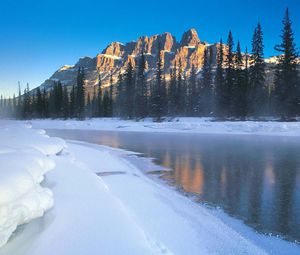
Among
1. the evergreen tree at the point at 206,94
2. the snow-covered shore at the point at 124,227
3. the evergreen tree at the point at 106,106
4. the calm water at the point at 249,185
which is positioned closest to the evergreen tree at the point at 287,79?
the evergreen tree at the point at 206,94

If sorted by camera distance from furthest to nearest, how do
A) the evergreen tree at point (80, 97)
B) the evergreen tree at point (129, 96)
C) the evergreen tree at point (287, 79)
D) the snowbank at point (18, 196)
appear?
1. the evergreen tree at point (80, 97)
2. the evergreen tree at point (129, 96)
3. the evergreen tree at point (287, 79)
4. the snowbank at point (18, 196)

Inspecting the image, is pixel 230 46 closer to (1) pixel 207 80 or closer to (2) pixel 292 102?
(1) pixel 207 80

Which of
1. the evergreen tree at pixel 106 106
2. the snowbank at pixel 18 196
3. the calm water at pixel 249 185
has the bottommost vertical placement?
the calm water at pixel 249 185

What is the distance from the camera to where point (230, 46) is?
164ft

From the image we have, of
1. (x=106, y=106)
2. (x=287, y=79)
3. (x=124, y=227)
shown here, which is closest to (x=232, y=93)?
(x=287, y=79)

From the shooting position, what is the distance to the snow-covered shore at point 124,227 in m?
4.09

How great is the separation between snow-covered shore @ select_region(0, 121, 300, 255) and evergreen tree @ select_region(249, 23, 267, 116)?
37.2 meters

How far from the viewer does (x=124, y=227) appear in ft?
15.9

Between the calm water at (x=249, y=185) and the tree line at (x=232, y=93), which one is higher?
the tree line at (x=232, y=93)

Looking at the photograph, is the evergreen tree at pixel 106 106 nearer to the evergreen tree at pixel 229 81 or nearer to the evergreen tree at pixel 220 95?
the evergreen tree at pixel 220 95

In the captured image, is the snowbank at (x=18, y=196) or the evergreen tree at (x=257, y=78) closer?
the snowbank at (x=18, y=196)

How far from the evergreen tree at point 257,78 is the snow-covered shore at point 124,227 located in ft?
122

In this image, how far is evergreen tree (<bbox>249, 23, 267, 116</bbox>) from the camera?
4259 centimetres

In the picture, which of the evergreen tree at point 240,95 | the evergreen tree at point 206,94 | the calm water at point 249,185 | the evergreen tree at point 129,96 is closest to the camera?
the calm water at point 249,185
